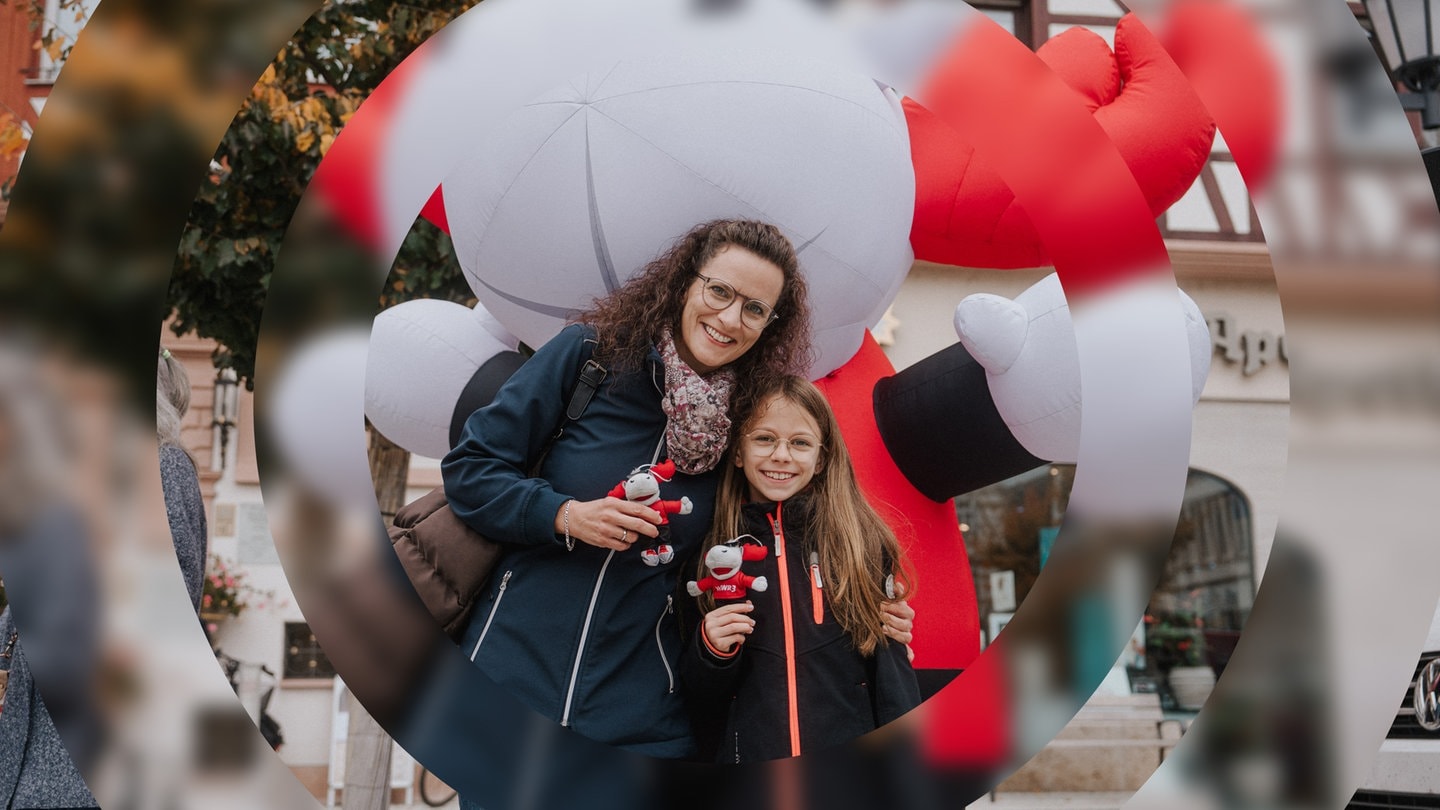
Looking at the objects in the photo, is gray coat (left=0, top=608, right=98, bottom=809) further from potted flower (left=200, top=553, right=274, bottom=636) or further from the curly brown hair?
the curly brown hair

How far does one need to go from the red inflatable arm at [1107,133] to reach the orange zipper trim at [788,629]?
0.75 meters

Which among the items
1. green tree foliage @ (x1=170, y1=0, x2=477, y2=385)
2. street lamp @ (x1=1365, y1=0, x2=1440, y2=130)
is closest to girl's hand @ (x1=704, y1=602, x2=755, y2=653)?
green tree foliage @ (x1=170, y1=0, x2=477, y2=385)

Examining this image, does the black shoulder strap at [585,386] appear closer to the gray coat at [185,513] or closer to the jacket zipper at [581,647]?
the jacket zipper at [581,647]

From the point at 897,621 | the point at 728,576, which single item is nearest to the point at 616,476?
the point at 728,576

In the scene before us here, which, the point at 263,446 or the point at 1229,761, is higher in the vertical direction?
the point at 263,446

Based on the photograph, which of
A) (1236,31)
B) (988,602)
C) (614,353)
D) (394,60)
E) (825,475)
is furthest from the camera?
(988,602)

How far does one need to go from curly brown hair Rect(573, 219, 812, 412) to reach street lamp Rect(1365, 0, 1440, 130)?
2112 mm

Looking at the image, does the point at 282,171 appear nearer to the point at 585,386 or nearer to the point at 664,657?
the point at 585,386

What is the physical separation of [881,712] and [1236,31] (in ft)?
4.39

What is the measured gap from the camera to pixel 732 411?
231 centimetres

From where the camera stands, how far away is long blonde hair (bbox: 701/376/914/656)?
2297 millimetres

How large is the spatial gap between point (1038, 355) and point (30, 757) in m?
1.93

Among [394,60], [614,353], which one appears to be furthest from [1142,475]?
[394,60]

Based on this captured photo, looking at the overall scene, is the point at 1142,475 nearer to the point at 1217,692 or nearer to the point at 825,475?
the point at 1217,692
